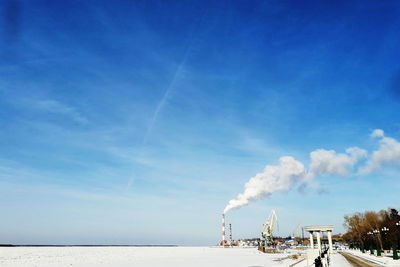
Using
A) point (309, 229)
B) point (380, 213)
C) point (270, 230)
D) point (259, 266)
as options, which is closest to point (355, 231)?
point (380, 213)

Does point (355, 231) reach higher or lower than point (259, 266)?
higher

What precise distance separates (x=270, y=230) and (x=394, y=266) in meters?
99.2

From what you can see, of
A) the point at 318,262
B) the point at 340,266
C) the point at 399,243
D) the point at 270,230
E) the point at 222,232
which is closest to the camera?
the point at 318,262

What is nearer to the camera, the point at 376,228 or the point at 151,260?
the point at 151,260

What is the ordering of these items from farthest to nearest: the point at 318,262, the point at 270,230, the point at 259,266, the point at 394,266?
the point at 270,230, the point at 259,266, the point at 394,266, the point at 318,262

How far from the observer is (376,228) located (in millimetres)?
112125

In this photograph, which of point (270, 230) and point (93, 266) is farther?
point (270, 230)

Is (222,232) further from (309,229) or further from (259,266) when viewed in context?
(259,266)

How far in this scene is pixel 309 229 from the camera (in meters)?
98.2

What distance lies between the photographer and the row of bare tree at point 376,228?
8675 centimetres

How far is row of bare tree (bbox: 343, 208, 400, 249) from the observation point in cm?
8675

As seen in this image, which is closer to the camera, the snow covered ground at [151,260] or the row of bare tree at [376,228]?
the snow covered ground at [151,260]

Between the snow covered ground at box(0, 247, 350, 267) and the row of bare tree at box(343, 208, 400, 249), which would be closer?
the snow covered ground at box(0, 247, 350, 267)

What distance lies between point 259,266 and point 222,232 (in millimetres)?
132052
